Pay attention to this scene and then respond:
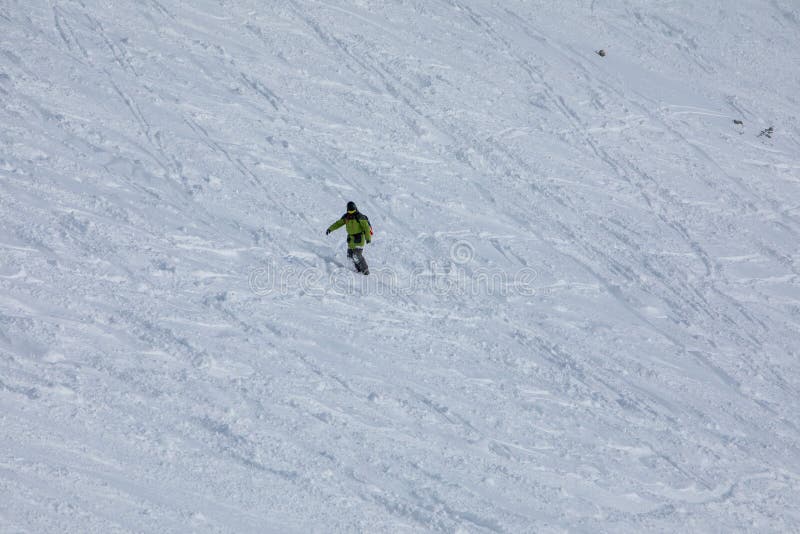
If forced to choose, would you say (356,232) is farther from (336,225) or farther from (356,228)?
(336,225)

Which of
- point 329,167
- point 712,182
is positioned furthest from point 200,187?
point 712,182

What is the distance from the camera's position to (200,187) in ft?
39.9

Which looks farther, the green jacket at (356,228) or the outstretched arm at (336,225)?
the outstretched arm at (336,225)

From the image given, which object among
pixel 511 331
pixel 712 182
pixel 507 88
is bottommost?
pixel 511 331

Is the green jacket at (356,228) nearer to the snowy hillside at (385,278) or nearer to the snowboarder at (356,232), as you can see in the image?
the snowboarder at (356,232)

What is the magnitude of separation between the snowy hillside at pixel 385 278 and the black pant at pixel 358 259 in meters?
0.19

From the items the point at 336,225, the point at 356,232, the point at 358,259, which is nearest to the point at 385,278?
the point at 358,259

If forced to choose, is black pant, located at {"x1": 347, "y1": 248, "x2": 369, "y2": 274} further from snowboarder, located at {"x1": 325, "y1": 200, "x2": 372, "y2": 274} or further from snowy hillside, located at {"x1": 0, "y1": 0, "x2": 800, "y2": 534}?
snowy hillside, located at {"x1": 0, "y1": 0, "x2": 800, "y2": 534}

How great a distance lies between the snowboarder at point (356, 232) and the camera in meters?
10.9

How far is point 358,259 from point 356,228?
511 mm

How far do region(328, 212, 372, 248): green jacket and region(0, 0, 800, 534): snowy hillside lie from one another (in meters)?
Answer: 0.55

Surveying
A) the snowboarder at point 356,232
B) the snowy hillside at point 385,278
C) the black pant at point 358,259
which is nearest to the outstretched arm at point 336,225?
the snowboarder at point 356,232

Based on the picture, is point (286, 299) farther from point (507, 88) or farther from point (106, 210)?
point (507, 88)

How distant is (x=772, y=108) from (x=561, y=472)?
13.3 metres
